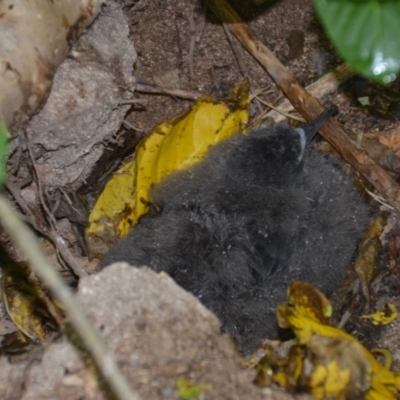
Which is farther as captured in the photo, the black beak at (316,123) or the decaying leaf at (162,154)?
the decaying leaf at (162,154)

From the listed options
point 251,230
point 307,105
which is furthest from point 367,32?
point 307,105

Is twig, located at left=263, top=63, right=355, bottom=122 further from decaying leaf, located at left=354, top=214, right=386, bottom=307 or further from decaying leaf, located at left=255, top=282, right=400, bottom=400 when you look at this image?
decaying leaf, located at left=255, top=282, right=400, bottom=400

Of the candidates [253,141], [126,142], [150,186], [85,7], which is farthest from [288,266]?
[85,7]

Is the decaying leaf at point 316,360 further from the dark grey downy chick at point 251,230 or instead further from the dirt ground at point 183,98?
the dirt ground at point 183,98

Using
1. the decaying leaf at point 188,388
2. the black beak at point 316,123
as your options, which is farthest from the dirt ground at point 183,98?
the decaying leaf at point 188,388

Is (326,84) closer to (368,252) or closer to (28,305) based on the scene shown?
(368,252)

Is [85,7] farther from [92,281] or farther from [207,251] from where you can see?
[92,281]
